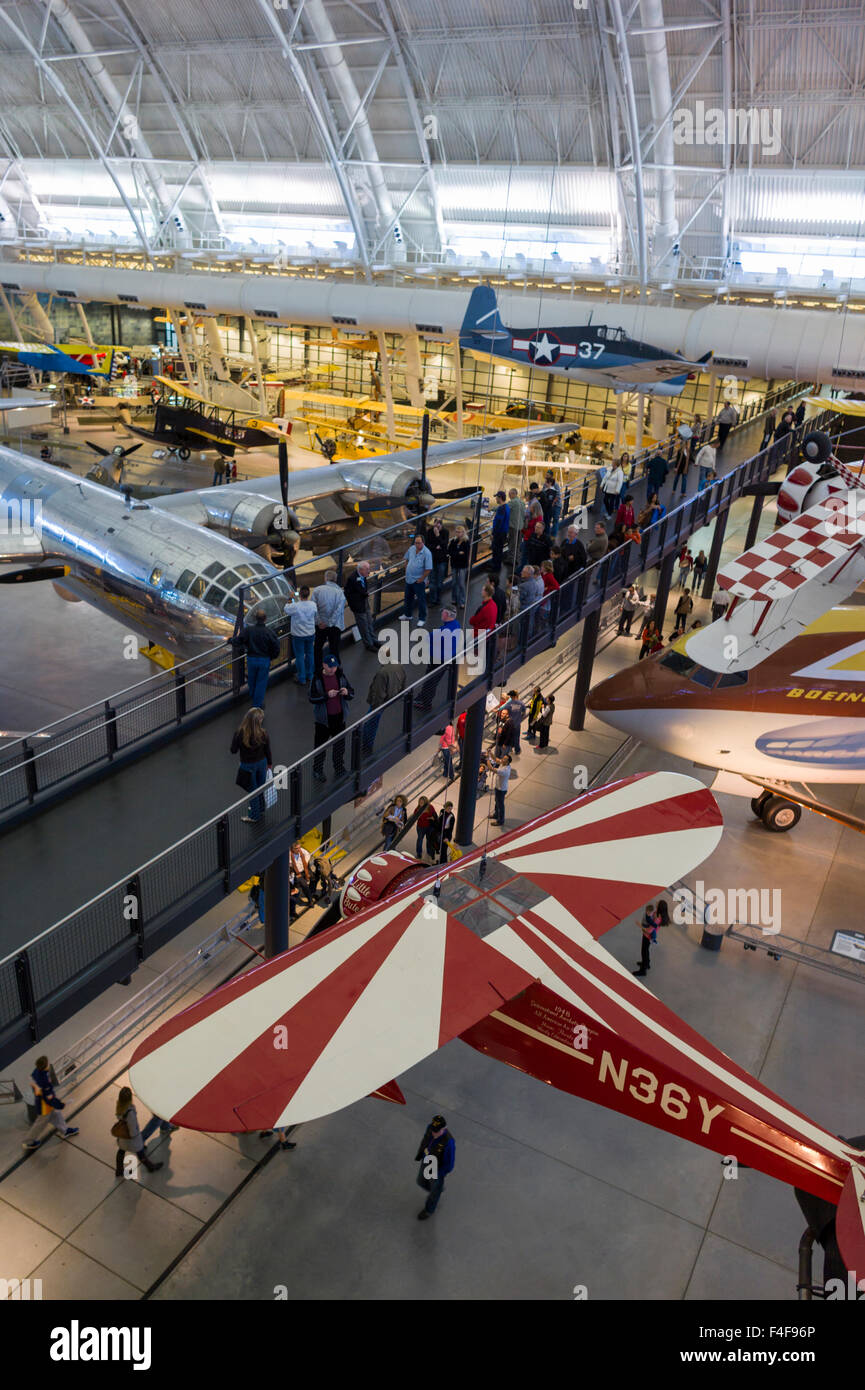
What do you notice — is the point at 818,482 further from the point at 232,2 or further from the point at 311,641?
the point at 232,2

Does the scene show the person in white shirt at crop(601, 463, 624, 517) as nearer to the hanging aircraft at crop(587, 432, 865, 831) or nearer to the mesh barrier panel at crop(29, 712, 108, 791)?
the hanging aircraft at crop(587, 432, 865, 831)

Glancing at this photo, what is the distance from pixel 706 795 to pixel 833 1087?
19.7 ft

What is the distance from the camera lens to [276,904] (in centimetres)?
1168

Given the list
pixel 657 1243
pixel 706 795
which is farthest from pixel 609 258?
pixel 657 1243

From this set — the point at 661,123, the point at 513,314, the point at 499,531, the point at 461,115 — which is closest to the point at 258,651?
the point at 499,531

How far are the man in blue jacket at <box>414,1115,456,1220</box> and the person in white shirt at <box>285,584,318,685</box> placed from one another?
21.2ft

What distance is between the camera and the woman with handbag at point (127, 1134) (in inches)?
406

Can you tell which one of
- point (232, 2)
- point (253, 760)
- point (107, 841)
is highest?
point (232, 2)

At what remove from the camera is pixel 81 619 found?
88.2 ft

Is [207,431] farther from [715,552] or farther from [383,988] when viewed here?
[383,988]

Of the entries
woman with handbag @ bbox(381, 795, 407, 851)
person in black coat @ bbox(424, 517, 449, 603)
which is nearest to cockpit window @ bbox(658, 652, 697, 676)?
person in black coat @ bbox(424, 517, 449, 603)

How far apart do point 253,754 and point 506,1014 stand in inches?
168

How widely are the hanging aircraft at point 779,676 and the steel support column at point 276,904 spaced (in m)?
7.96

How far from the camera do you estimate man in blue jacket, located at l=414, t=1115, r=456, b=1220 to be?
1017 centimetres
